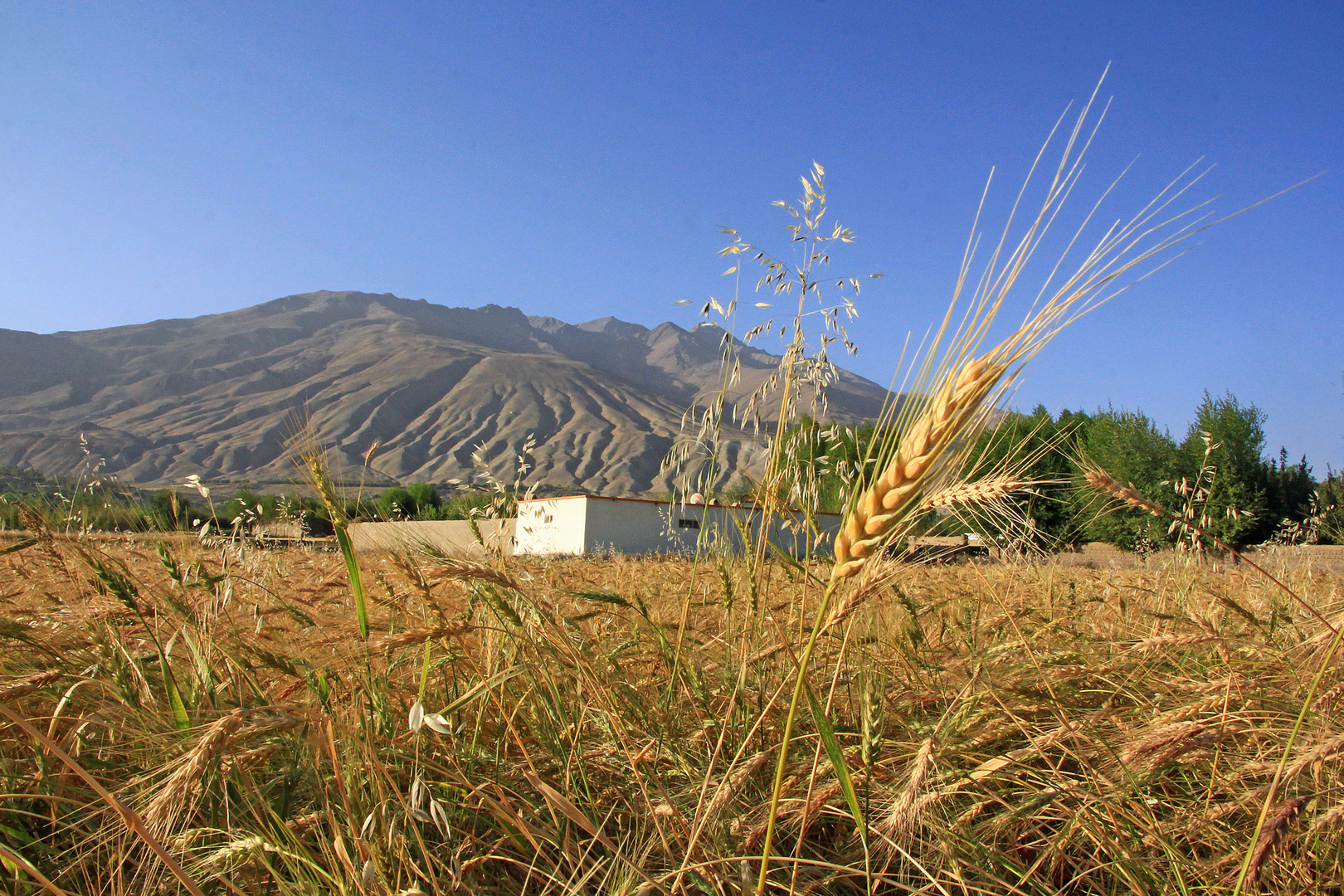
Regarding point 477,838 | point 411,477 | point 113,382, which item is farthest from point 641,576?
point 113,382

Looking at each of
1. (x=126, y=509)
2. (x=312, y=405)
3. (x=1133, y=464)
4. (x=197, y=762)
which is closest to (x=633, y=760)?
(x=197, y=762)

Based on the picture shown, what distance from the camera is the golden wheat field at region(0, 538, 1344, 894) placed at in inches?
48.4

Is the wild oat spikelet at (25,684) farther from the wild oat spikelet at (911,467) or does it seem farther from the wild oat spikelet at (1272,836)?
the wild oat spikelet at (1272,836)

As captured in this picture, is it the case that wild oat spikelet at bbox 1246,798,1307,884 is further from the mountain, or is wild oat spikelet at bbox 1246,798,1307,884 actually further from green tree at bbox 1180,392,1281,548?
the mountain

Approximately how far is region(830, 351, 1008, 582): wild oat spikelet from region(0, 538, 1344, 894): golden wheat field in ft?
0.46

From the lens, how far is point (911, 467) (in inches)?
41.0

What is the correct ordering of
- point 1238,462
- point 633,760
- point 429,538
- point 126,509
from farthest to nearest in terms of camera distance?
point 1238,462 → point 126,509 → point 429,538 → point 633,760

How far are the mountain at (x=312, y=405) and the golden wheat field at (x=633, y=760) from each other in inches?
3159

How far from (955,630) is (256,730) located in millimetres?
2181

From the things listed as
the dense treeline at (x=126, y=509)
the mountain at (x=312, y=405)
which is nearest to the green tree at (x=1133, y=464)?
the dense treeline at (x=126, y=509)

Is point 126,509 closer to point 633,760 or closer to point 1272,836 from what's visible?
point 633,760

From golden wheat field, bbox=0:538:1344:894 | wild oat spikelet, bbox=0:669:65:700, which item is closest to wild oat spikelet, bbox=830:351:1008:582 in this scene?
golden wheat field, bbox=0:538:1344:894

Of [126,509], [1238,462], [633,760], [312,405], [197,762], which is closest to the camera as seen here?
[197,762]

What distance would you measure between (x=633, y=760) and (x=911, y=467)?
0.80 metres
